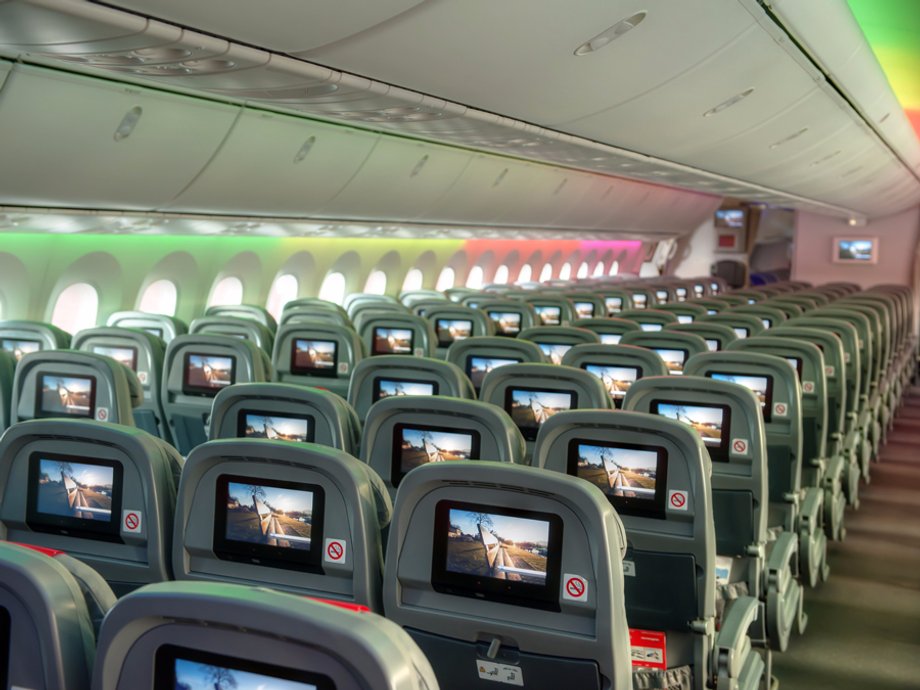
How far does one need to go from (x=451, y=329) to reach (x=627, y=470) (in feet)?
20.8

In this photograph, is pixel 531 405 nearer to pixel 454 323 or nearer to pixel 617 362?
pixel 617 362

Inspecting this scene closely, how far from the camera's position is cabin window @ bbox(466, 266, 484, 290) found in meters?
21.5

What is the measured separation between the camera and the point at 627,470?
371 cm

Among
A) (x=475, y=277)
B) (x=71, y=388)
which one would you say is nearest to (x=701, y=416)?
(x=71, y=388)

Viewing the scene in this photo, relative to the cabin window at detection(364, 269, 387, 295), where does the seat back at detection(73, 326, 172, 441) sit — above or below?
below

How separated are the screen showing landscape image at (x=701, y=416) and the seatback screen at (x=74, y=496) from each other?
8.13 ft

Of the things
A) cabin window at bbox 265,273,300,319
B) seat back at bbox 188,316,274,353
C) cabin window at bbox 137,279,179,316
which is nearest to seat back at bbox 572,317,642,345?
seat back at bbox 188,316,274,353

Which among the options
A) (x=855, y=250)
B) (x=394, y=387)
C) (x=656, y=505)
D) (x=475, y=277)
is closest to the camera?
(x=656, y=505)

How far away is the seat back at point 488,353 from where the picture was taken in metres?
6.55

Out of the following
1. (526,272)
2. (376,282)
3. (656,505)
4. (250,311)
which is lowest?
(656,505)

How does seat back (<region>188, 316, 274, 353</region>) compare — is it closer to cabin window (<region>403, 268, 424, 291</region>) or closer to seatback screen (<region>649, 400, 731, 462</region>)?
seatback screen (<region>649, 400, 731, 462</region>)

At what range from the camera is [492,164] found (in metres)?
14.8

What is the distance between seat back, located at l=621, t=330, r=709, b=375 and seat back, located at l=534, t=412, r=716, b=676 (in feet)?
10.9

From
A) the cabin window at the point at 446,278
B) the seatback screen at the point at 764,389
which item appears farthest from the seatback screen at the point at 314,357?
the cabin window at the point at 446,278
